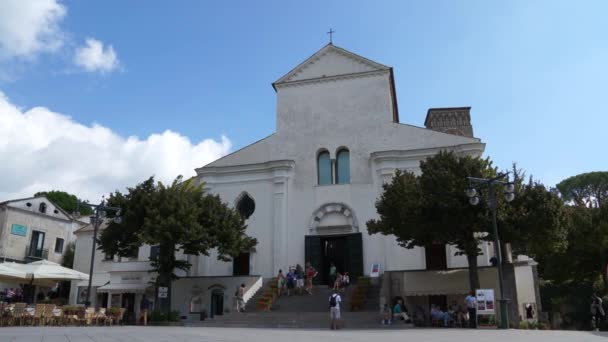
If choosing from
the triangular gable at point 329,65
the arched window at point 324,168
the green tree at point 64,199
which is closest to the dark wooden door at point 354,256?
the arched window at point 324,168

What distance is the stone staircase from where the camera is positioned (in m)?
20.7

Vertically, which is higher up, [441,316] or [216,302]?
[216,302]

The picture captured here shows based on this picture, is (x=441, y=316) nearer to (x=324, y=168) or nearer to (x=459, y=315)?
(x=459, y=315)

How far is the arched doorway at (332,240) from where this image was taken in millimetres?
28938

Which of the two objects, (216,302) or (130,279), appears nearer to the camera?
(216,302)

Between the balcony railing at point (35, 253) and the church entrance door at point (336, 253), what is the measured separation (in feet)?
85.4

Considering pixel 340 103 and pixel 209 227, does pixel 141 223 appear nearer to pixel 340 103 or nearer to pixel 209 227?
pixel 209 227

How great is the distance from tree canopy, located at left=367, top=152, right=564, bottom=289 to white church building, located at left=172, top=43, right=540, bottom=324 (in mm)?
5352

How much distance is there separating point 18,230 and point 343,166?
A: 28.2m

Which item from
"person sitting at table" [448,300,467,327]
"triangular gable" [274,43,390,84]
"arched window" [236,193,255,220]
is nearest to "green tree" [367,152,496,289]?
"person sitting at table" [448,300,467,327]

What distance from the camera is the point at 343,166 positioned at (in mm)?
31516

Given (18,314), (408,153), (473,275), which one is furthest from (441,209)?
(18,314)

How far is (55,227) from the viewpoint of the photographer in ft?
148

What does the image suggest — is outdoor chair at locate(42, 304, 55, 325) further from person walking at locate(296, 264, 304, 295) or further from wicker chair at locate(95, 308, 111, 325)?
person walking at locate(296, 264, 304, 295)
